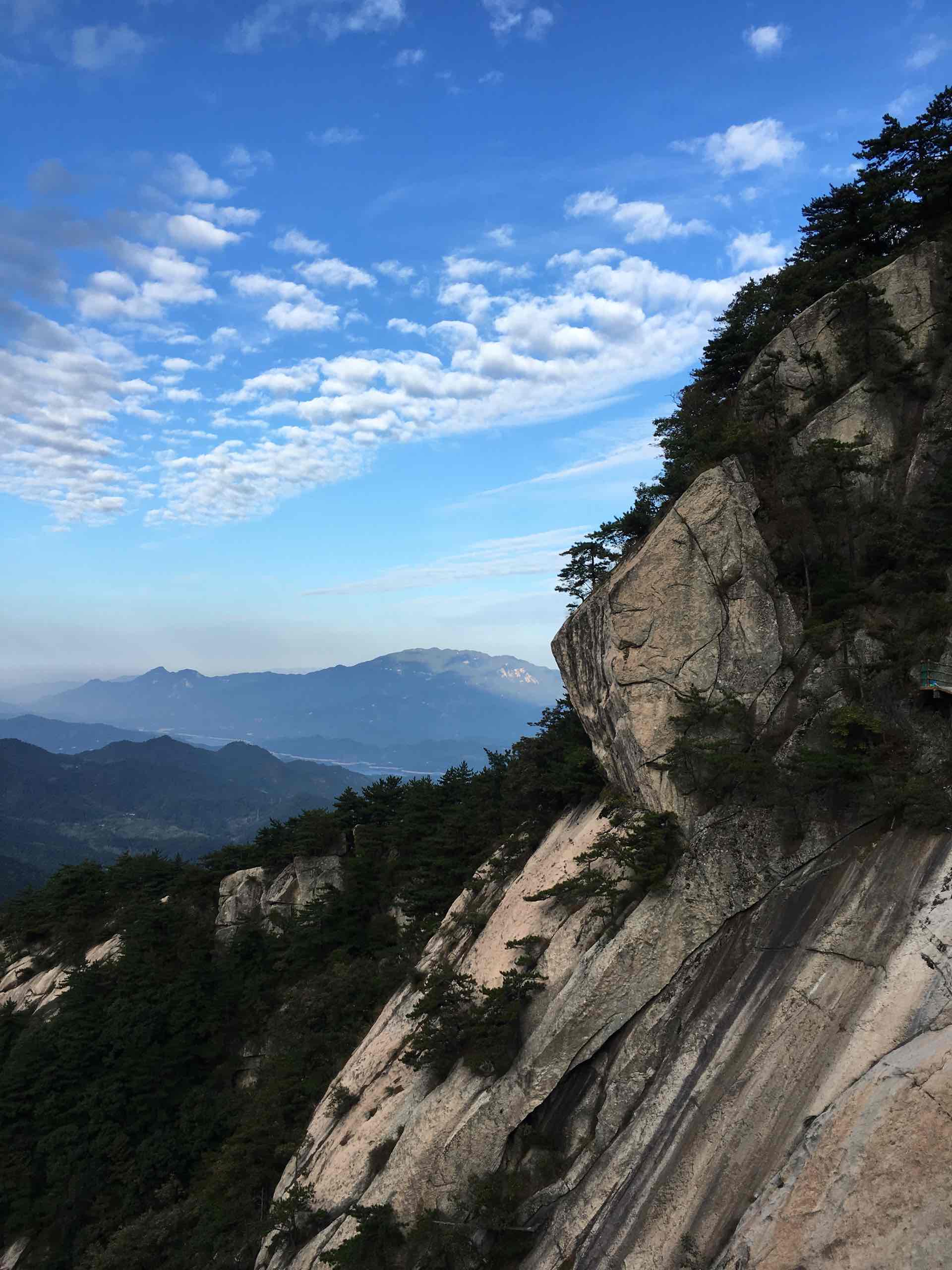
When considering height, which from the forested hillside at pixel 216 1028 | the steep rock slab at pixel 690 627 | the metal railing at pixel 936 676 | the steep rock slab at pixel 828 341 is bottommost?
the forested hillside at pixel 216 1028

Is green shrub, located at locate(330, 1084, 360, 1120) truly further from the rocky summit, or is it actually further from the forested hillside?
the forested hillside

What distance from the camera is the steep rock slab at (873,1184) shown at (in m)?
9.70

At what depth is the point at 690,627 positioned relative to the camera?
19.9m

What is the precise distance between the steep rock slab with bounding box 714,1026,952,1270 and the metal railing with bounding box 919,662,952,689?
7.98 meters

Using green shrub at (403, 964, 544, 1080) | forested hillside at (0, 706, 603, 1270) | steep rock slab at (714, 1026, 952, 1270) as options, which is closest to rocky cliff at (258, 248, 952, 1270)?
steep rock slab at (714, 1026, 952, 1270)

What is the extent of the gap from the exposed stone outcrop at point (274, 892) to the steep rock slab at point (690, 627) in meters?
26.6

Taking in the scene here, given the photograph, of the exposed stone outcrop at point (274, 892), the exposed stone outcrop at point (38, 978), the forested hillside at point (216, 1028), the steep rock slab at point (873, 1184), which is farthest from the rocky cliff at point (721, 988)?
the exposed stone outcrop at point (38, 978)

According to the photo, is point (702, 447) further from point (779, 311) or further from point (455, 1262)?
point (455, 1262)

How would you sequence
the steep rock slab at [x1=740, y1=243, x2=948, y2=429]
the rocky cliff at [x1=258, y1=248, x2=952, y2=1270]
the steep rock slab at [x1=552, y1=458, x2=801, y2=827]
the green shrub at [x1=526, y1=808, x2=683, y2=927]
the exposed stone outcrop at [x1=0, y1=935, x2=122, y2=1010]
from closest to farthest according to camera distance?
the rocky cliff at [x1=258, y1=248, x2=952, y2=1270] → the green shrub at [x1=526, y1=808, x2=683, y2=927] → the steep rock slab at [x1=552, y1=458, x2=801, y2=827] → the steep rock slab at [x1=740, y1=243, x2=948, y2=429] → the exposed stone outcrop at [x1=0, y1=935, x2=122, y2=1010]

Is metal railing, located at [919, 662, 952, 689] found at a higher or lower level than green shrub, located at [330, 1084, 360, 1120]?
higher

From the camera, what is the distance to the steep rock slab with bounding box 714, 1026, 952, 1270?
31.8 ft

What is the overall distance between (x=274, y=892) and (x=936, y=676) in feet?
127

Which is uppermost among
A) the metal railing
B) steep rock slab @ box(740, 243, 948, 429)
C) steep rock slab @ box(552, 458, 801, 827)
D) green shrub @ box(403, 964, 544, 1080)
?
steep rock slab @ box(740, 243, 948, 429)

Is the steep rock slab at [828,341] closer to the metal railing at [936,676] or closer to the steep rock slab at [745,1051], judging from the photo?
the metal railing at [936,676]
